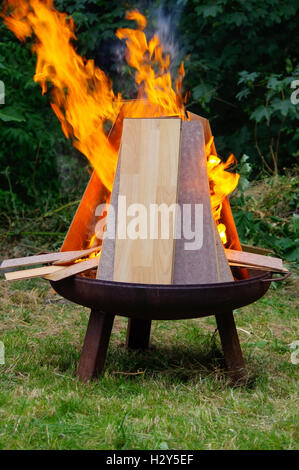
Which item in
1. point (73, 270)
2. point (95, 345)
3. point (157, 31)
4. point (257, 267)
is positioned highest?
point (157, 31)

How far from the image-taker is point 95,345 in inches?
106

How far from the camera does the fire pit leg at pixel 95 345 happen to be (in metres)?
2.69

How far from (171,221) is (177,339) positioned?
1221 millimetres

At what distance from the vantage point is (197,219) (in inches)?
104

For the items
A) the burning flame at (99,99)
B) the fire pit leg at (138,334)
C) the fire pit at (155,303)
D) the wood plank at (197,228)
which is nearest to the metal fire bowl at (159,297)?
the fire pit at (155,303)

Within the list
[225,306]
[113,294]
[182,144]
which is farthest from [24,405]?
[182,144]

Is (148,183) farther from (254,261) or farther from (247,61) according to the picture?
(247,61)

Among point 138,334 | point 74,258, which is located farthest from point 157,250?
point 138,334

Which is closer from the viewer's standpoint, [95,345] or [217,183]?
[95,345]

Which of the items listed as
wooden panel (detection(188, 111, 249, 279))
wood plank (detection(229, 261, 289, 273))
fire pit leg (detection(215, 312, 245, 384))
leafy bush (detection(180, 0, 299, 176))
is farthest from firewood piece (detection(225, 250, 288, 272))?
leafy bush (detection(180, 0, 299, 176))

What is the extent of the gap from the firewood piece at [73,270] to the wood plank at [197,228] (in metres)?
0.42

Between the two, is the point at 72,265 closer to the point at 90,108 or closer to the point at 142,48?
the point at 90,108

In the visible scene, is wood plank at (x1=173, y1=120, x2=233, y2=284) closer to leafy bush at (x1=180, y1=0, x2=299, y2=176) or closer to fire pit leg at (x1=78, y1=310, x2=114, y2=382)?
fire pit leg at (x1=78, y1=310, x2=114, y2=382)

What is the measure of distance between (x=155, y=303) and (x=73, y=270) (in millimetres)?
446
